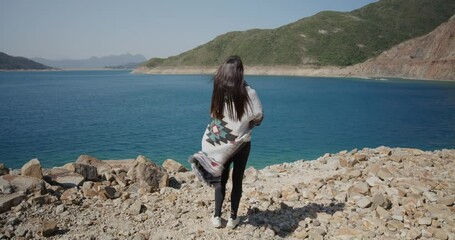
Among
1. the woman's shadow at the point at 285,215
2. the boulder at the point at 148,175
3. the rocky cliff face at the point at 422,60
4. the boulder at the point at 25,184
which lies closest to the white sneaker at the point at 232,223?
the woman's shadow at the point at 285,215

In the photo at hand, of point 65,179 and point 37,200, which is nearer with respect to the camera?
point 37,200

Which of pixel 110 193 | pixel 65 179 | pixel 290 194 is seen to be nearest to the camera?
pixel 110 193

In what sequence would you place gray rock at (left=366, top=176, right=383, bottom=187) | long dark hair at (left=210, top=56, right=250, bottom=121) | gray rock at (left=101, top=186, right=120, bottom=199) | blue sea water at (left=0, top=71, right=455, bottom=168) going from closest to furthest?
long dark hair at (left=210, top=56, right=250, bottom=121), gray rock at (left=101, top=186, right=120, bottom=199), gray rock at (left=366, top=176, right=383, bottom=187), blue sea water at (left=0, top=71, right=455, bottom=168)

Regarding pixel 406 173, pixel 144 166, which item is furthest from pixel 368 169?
Result: pixel 144 166

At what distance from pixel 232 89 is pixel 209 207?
272 centimetres

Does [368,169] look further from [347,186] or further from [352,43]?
[352,43]

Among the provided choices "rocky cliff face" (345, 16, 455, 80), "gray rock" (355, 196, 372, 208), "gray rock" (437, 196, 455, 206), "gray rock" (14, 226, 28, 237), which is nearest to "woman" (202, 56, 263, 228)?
"gray rock" (355, 196, 372, 208)

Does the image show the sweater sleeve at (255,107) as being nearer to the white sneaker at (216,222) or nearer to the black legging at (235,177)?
the black legging at (235,177)

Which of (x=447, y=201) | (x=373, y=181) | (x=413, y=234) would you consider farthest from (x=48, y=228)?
(x=447, y=201)

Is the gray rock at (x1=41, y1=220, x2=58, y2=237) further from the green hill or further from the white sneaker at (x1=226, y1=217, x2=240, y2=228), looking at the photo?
the green hill

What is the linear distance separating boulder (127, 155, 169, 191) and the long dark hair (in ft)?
12.5

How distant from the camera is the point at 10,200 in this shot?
5598 mm

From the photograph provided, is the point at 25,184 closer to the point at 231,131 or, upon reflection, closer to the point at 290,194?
the point at 231,131

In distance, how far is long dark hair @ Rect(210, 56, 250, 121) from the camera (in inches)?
176
